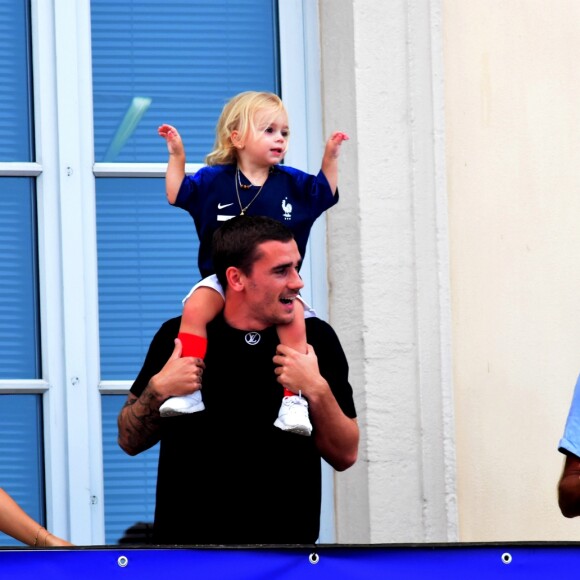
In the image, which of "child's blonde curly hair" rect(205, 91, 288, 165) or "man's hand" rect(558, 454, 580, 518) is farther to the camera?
"child's blonde curly hair" rect(205, 91, 288, 165)

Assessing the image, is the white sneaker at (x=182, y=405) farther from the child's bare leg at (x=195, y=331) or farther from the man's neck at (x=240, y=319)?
the man's neck at (x=240, y=319)

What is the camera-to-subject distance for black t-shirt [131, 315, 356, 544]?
570cm

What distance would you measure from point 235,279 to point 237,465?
1.76 feet

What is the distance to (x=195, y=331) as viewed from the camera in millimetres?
5855

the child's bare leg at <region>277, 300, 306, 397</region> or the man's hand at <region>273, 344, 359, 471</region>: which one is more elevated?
the child's bare leg at <region>277, 300, 306, 397</region>

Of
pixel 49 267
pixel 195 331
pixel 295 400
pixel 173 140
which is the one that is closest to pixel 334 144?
pixel 173 140

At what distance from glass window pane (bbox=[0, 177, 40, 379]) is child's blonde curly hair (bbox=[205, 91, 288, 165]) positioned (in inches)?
31.1

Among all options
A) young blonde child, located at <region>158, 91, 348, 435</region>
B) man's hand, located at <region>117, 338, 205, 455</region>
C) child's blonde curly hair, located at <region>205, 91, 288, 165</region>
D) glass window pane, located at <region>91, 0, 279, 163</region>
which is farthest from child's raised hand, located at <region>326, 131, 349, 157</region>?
glass window pane, located at <region>91, 0, 279, 163</region>

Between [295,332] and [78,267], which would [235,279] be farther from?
[78,267]

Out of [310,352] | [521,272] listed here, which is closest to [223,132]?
[310,352]

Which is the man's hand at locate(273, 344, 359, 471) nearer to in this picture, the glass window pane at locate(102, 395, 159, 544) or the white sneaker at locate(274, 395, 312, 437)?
the white sneaker at locate(274, 395, 312, 437)

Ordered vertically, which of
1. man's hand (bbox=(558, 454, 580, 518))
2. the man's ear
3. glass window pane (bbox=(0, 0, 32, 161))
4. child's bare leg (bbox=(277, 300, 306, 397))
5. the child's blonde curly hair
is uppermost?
glass window pane (bbox=(0, 0, 32, 161))

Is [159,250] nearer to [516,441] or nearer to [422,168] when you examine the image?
[422,168]

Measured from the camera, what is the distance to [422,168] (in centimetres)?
668
